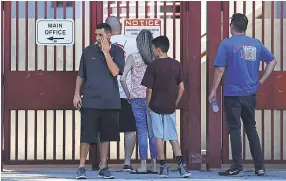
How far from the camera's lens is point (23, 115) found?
28.0 ft

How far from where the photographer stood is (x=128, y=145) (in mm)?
8273

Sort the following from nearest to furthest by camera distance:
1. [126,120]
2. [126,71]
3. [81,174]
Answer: [81,174] < [126,71] < [126,120]

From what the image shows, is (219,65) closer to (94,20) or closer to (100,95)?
(100,95)

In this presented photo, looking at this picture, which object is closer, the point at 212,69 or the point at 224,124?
the point at 212,69

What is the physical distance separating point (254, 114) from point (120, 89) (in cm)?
146

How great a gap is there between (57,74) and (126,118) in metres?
0.94

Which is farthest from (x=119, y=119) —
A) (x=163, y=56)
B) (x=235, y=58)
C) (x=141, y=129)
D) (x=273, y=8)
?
(x=273, y=8)

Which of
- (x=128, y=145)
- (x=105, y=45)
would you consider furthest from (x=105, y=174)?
(x=105, y=45)

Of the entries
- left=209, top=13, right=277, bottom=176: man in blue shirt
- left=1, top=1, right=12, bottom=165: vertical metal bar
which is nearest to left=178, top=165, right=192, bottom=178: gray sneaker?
left=209, top=13, right=277, bottom=176: man in blue shirt

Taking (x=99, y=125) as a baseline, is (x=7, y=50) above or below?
above

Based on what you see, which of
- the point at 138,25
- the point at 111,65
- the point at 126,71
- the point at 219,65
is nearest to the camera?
the point at 111,65

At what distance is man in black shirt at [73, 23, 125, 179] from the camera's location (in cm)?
761

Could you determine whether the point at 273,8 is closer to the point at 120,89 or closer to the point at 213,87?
the point at 213,87

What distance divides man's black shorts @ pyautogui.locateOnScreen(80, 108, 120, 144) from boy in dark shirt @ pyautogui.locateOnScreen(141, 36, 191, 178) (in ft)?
1.31
